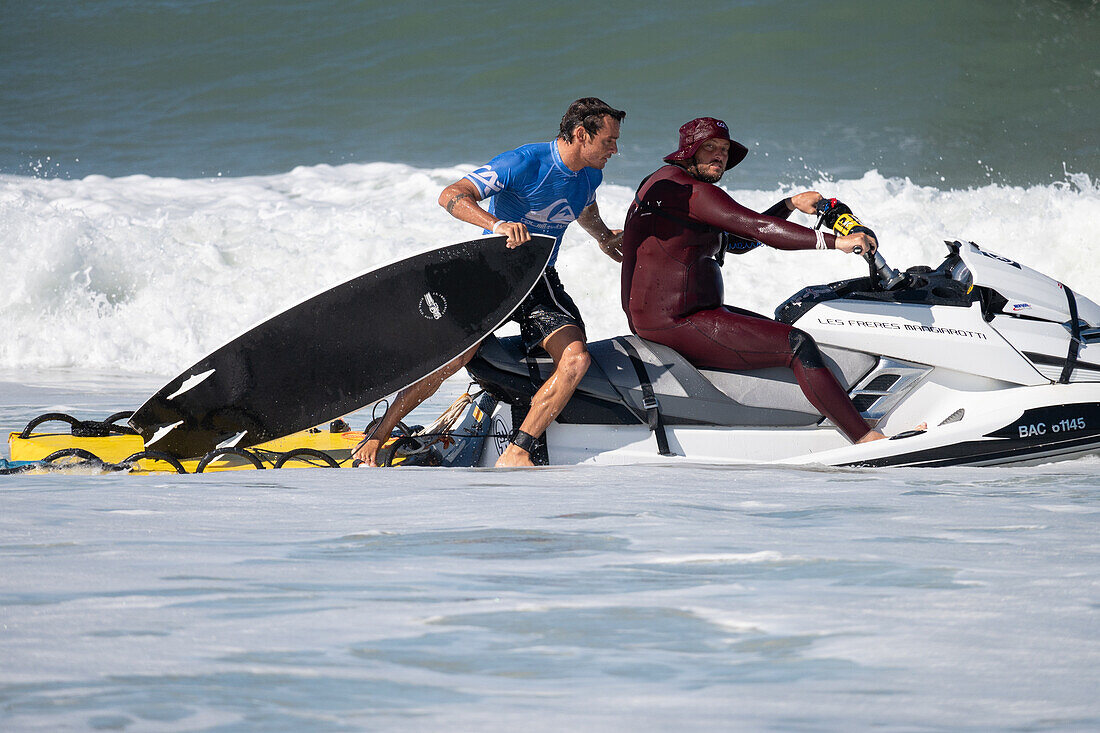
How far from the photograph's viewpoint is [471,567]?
2941mm

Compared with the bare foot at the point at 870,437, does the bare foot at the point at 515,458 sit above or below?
below

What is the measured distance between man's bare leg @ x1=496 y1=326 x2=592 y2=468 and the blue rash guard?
36cm

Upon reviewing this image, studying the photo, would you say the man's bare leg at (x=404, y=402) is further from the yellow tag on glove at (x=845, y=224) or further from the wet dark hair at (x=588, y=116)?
the yellow tag on glove at (x=845, y=224)

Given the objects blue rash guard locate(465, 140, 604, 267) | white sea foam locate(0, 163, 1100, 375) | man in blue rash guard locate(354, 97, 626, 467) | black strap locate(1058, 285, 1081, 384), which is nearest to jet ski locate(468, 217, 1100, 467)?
black strap locate(1058, 285, 1081, 384)

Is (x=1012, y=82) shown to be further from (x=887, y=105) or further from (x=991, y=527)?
(x=991, y=527)

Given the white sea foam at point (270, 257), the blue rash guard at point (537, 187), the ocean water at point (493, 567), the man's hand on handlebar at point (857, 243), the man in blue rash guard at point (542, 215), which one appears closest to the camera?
the ocean water at point (493, 567)

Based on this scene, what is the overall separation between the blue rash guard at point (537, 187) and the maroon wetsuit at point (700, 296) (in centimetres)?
26

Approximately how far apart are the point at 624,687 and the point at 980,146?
1528 cm

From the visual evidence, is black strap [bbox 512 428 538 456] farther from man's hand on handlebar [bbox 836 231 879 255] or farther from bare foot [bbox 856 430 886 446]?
man's hand on handlebar [bbox 836 231 879 255]

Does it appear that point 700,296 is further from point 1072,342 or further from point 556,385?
point 1072,342

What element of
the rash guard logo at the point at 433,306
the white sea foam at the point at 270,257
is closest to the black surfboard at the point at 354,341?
the rash guard logo at the point at 433,306

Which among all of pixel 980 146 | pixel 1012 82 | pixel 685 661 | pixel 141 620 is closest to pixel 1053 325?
pixel 685 661

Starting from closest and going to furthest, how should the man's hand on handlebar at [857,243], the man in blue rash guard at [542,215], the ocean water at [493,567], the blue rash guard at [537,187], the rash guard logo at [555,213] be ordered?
the ocean water at [493,567] < the man's hand on handlebar at [857,243] < the man in blue rash guard at [542,215] < the blue rash guard at [537,187] < the rash guard logo at [555,213]

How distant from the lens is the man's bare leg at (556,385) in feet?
14.3
